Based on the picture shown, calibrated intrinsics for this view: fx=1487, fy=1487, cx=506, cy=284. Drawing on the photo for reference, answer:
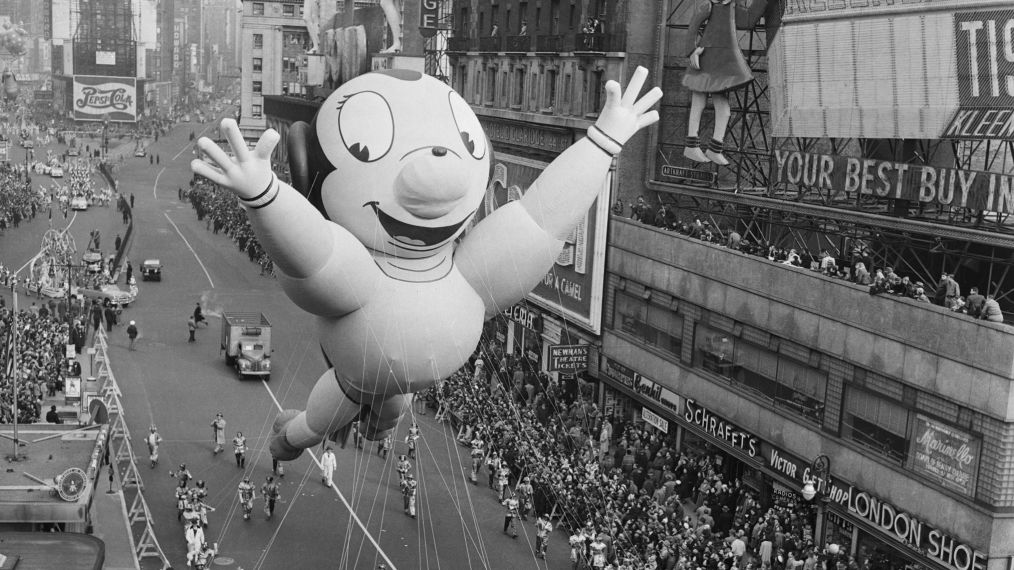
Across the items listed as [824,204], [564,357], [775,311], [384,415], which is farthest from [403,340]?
[564,357]

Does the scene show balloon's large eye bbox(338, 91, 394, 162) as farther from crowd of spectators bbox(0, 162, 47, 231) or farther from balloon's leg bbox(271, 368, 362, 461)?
crowd of spectators bbox(0, 162, 47, 231)

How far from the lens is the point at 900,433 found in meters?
29.6

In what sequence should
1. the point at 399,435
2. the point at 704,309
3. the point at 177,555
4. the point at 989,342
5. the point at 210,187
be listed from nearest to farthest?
the point at 989,342
the point at 177,555
the point at 704,309
the point at 399,435
the point at 210,187

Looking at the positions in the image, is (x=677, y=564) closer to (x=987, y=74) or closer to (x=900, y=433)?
(x=900, y=433)

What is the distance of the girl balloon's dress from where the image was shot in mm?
39094

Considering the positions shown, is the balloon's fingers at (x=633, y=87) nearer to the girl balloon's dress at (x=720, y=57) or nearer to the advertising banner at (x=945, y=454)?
the advertising banner at (x=945, y=454)

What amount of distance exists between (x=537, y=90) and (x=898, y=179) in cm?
2031

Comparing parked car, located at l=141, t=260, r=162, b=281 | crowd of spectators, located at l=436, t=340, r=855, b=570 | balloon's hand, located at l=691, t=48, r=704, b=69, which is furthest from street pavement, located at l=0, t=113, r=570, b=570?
balloon's hand, located at l=691, t=48, r=704, b=69

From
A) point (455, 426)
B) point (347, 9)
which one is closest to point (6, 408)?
point (455, 426)

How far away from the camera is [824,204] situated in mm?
34969

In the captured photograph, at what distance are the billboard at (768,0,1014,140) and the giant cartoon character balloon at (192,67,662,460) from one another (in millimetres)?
14835

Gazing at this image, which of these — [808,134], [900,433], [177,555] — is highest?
[808,134]

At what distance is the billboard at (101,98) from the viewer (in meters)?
181

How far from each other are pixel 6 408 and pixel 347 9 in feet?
99.6
